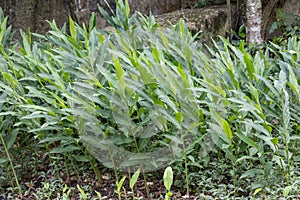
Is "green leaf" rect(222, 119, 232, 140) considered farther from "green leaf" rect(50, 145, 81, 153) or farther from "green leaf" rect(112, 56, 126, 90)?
"green leaf" rect(50, 145, 81, 153)

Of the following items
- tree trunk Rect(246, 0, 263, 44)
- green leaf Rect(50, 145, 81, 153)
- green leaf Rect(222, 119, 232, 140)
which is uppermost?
tree trunk Rect(246, 0, 263, 44)

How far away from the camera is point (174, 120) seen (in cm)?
223

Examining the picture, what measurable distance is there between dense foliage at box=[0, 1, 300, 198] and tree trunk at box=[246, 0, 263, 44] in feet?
5.50

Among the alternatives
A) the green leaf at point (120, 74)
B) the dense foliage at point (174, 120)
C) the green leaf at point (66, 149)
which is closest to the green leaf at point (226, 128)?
the dense foliage at point (174, 120)

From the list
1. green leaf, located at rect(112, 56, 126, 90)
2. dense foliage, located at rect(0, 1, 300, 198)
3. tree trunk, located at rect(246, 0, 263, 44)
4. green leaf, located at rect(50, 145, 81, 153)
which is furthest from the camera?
tree trunk, located at rect(246, 0, 263, 44)

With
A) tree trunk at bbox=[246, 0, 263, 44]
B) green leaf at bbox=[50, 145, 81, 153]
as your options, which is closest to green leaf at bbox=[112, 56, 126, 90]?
green leaf at bbox=[50, 145, 81, 153]

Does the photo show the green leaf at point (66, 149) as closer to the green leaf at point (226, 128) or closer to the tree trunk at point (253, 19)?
the green leaf at point (226, 128)

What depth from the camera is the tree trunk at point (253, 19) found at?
14.3 feet

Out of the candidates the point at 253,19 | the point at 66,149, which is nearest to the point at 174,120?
the point at 66,149

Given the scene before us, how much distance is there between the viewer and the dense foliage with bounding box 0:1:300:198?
7.36ft

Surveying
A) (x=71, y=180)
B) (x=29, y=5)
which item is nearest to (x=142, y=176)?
(x=71, y=180)

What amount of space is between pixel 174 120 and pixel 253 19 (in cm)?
250

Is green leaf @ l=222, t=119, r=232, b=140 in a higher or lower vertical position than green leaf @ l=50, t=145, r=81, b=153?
higher

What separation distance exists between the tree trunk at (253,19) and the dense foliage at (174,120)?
168 centimetres
